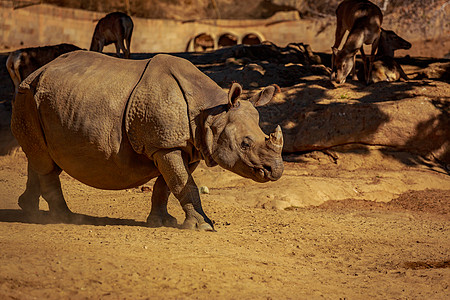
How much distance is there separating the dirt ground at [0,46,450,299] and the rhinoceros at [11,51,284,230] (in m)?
0.62

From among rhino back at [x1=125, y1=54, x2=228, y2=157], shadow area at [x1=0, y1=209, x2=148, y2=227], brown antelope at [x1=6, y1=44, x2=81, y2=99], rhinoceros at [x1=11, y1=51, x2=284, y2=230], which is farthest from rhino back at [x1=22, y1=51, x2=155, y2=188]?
brown antelope at [x1=6, y1=44, x2=81, y2=99]

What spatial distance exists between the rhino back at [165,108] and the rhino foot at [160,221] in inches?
37.2

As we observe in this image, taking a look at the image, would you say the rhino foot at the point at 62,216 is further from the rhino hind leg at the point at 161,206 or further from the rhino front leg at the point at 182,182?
the rhino front leg at the point at 182,182

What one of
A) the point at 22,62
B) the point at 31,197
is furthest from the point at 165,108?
the point at 22,62

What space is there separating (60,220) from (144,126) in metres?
1.78

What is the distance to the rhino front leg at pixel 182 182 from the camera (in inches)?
238

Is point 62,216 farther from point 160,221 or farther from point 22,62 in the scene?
point 22,62

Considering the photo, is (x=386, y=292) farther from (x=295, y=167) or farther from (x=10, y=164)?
(x=10, y=164)

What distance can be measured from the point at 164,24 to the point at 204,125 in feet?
83.3

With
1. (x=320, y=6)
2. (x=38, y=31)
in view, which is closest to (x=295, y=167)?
(x=38, y=31)

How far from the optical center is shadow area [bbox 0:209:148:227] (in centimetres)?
675

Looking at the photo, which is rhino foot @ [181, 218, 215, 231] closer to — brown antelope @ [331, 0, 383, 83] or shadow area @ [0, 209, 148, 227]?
shadow area @ [0, 209, 148, 227]

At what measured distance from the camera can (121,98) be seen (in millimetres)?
6152

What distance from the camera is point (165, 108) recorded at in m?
5.94
